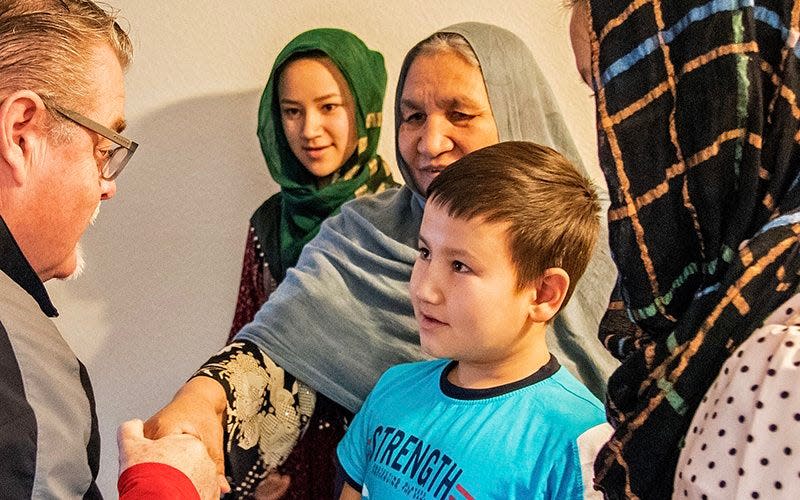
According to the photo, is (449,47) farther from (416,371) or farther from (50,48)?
(50,48)

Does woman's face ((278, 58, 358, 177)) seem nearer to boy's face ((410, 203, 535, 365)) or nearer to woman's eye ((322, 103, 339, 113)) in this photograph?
woman's eye ((322, 103, 339, 113))

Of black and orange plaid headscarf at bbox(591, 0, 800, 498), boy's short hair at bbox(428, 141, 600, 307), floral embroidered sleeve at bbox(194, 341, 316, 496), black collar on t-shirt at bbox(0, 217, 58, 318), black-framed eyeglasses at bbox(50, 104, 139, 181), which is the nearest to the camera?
black and orange plaid headscarf at bbox(591, 0, 800, 498)

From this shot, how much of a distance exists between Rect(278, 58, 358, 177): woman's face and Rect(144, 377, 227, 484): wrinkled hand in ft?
2.68

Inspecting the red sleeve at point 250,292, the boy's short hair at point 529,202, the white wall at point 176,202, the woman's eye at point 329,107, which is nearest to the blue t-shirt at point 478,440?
the boy's short hair at point 529,202

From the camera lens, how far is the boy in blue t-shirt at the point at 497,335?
1146 mm

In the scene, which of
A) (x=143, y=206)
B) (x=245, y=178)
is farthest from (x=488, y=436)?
(x=143, y=206)

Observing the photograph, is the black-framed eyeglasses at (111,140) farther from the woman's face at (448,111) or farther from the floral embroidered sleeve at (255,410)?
the woman's face at (448,111)

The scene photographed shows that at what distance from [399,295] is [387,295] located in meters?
0.03

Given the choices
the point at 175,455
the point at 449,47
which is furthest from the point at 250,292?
the point at 175,455

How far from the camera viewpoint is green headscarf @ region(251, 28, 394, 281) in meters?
2.19

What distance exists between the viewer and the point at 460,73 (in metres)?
1.65

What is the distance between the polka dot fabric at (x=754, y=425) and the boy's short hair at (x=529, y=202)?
0.56m

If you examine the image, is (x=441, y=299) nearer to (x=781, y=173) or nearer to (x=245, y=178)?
(x=781, y=173)

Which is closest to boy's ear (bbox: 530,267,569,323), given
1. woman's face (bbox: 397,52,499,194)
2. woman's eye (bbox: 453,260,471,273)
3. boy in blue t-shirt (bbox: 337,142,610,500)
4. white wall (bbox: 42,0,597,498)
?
boy in blue t-shirt (bbox: 337,142,610,500)
